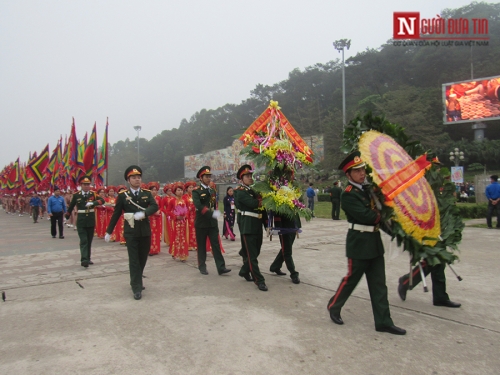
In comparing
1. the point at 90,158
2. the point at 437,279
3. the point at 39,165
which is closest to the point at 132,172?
the point at 437,279

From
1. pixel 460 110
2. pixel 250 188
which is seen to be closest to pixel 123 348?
pixel 250 188

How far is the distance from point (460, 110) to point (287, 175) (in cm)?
4026

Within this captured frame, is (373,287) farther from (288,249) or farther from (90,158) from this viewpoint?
(90,158)

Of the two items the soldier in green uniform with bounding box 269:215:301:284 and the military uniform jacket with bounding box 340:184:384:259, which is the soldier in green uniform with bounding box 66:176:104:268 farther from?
the military uniform jacket with bounding box 340:184:384:259

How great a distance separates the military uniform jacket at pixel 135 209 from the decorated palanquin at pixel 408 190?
303cm

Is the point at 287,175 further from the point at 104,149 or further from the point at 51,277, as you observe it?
the point at 104,149

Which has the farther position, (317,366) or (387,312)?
(387,312)

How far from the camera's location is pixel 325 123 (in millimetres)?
52906

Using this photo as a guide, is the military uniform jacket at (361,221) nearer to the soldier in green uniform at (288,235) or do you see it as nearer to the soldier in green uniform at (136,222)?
the soldier in green uniform at (288,235)

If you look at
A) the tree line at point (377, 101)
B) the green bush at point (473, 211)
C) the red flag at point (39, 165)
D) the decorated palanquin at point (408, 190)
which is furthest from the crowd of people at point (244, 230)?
the tree line at point (377, 101)

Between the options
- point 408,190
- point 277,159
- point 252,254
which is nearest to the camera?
point 408,190

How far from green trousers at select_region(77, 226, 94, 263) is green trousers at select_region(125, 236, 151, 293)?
7.87ft

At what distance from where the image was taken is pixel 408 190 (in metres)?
4.20

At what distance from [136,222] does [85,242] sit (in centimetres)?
261
